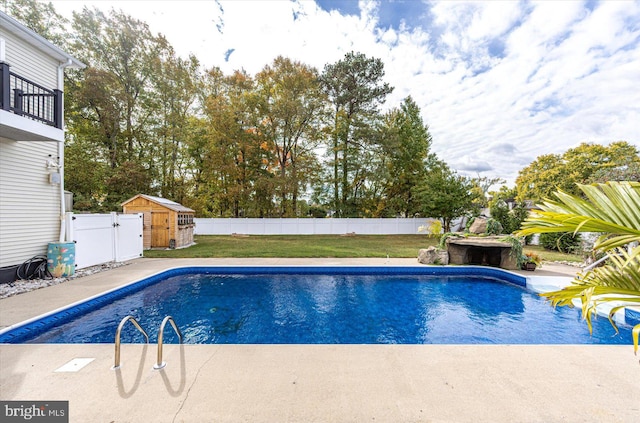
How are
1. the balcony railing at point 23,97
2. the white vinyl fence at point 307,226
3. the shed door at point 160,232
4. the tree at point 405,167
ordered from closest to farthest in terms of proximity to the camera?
1. the balcony railing at point 23,97
2. the shed door at point 160,232
3. the white vinyl fence at point 307,226
4. the tree at point 405,167

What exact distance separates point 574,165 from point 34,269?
27.2 meters

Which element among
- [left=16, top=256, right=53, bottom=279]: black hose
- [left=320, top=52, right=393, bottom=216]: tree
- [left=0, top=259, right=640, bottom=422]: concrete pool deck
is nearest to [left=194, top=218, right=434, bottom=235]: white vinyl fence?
[left=320, top=52, right=393, bottom=216]: tree

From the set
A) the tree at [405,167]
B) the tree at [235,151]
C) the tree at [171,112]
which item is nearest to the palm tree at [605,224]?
the tree at [235,151]

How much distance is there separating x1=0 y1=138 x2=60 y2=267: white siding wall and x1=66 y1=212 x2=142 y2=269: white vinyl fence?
0.41 meters

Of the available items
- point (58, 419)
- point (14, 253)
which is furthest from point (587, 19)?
point (14, 253)

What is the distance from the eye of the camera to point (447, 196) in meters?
16.0

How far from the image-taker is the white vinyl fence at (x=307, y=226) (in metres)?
18.0

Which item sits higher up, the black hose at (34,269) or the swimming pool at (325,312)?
the black hose at (34,269)

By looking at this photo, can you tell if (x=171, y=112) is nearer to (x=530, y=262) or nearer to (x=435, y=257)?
(x=435, y=257)

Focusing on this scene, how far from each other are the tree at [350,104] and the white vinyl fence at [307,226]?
1751 mm

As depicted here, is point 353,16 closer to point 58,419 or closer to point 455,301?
point 455,301

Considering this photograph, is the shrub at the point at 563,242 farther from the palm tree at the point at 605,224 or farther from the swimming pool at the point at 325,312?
the palm tree at the point at 605,224

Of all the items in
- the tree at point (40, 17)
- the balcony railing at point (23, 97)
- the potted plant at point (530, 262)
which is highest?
the tree at point (40, 17)

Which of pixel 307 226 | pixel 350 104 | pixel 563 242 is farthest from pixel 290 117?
pixel 563 242
